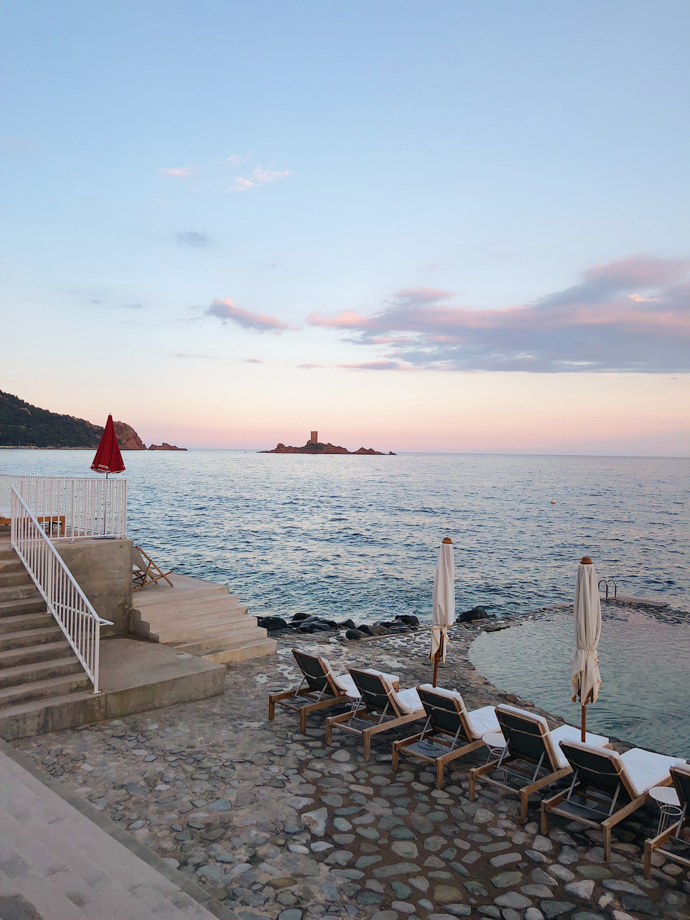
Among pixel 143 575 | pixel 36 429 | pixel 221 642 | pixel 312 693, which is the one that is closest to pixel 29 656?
pixel 221 642

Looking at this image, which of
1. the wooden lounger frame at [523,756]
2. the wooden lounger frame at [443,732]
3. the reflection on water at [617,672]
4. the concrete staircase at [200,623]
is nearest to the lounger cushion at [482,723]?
the wooden lounger frame at [443,732]

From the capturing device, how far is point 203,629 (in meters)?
11.2

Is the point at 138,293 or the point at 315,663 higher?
the point at 138,293

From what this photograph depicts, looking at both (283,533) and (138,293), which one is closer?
(138,293)

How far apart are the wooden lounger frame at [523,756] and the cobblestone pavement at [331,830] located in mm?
269

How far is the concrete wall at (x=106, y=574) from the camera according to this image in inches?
410

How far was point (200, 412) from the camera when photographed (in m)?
71.3

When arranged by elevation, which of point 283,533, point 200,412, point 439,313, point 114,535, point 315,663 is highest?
point 439,313

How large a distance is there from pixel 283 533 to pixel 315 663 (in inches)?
1483

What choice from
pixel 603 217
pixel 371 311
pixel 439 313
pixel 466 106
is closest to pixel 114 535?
pixel 466 106

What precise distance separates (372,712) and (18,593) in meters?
6.20

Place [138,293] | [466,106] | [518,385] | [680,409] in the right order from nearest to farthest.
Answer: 1. [466,106]
2. [138,293]
3. [680,409]
4. [518,385]

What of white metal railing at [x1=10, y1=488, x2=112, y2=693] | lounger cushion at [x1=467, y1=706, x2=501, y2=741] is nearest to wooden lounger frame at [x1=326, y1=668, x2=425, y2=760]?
lounger cushion at [x1=467, y1=706, x2=501, y2=741]

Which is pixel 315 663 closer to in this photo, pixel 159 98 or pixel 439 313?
pixel 159 98
